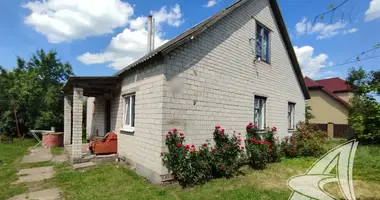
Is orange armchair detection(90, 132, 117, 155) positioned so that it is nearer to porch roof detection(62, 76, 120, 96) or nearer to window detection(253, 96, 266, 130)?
porch roof detection(62, 76, 120, 96)

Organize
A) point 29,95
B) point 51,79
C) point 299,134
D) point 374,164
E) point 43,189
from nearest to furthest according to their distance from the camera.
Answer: point 43,189 → point 374,164 → point 299,134 → point 29,95 → point 51,79

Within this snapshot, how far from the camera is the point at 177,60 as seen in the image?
627cm

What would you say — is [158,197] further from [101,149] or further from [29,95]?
[29,95]

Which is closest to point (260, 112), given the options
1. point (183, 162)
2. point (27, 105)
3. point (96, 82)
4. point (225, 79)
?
point (225, 79)

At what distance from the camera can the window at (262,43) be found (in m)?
9.96

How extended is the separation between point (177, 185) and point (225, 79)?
3.80 m

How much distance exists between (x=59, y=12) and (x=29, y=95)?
947cm

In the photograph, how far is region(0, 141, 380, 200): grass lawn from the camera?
17.0 ft

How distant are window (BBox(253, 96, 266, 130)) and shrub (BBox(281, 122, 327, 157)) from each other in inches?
61.7

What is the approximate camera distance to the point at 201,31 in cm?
675

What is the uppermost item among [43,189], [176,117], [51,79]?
[51,79]

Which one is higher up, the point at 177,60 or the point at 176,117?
the point at 177,60

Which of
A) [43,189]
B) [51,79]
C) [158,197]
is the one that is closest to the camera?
[158,197]

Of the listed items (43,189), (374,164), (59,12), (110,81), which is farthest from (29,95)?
(374,164)
